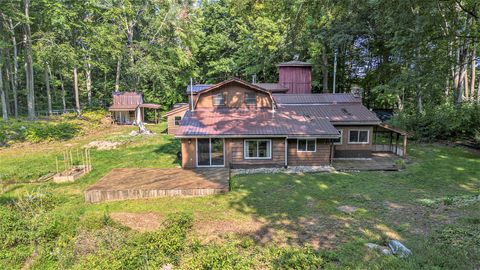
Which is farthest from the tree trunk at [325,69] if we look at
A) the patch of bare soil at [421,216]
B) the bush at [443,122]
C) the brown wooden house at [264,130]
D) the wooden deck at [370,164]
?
the patch of bare soil at [421,216]

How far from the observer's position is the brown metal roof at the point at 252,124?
44.9 ft

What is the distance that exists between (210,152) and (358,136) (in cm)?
866

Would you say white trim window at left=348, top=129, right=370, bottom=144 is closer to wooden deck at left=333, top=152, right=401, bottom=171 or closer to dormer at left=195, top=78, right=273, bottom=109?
wooden deck at left=333, top=152, right=401, bottom=171

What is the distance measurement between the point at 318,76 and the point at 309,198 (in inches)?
919

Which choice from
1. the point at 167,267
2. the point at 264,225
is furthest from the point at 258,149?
the point at 167,267

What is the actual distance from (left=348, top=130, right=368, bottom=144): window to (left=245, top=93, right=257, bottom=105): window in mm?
5859

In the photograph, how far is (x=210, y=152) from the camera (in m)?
14.0

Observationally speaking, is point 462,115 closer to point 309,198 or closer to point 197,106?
point 309,198

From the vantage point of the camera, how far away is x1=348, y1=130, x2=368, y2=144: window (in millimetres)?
16094

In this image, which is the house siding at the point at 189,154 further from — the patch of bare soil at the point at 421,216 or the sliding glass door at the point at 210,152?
the patch of bare soil at the point at 421,216

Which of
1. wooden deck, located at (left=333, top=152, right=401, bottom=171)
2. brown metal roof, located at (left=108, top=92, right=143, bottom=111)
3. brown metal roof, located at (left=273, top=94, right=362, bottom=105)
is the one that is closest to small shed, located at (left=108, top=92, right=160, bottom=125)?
brown metal roof, located at (left=108, top=92, right=143, bottom=111)

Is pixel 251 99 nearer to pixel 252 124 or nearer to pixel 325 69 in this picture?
pixel 252 124

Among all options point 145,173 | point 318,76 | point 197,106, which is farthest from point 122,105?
point 318,76

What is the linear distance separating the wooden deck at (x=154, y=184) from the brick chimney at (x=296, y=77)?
12616 millimetres
